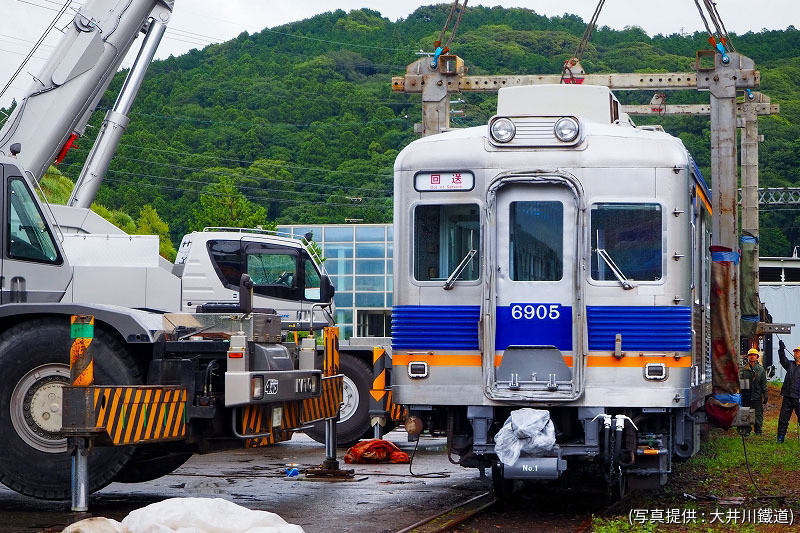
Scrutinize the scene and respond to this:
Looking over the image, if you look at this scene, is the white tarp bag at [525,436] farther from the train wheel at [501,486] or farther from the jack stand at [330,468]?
the jack stand at [330,468]

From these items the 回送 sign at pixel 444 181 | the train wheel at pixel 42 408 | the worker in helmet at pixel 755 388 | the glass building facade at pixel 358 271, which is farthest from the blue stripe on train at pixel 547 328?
the glass building facade at pixel 358 271

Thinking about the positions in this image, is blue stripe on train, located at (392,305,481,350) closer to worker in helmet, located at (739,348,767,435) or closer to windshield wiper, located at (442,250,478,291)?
windshield wiper, located at (442,250,478,291)

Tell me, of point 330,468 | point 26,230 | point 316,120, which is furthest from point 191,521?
point 316,120

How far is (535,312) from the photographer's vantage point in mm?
10000

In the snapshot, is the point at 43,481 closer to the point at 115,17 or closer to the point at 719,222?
the point at 115,17

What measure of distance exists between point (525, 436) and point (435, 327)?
50.0 inches

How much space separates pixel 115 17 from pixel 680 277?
30.3 ft

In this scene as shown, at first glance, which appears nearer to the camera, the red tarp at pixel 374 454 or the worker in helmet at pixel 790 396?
the red tarp at pixel 374 454

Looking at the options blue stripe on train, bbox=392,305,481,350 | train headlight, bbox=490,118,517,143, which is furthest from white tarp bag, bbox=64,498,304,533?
train headlight, bbox=490,118,517,143

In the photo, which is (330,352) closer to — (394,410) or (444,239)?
(394,410)

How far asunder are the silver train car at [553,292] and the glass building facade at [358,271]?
38.1 meters

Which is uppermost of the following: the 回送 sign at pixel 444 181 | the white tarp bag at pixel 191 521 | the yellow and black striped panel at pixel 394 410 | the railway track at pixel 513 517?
the 回送 sign at pixel 444 181

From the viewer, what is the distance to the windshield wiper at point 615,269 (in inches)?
389

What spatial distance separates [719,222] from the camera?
1571cm
